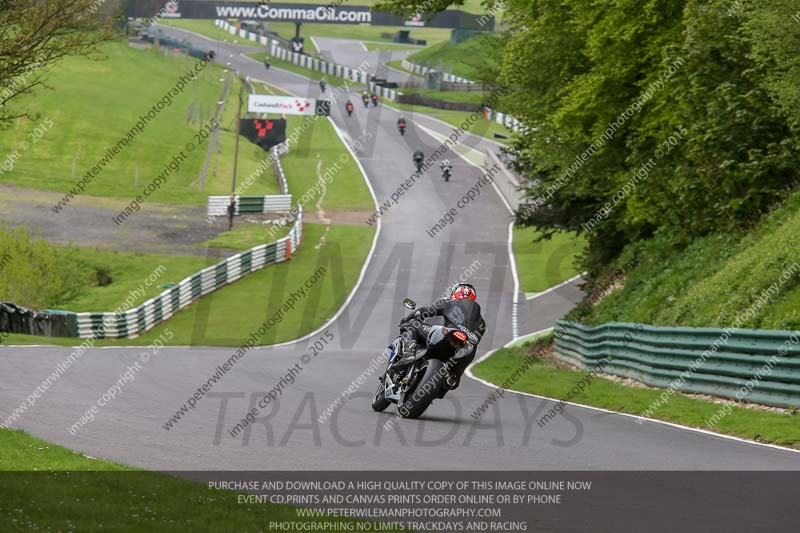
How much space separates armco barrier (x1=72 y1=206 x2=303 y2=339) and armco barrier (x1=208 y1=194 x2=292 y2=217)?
145 inches

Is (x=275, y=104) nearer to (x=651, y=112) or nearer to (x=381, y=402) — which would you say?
(x=651, y=112)

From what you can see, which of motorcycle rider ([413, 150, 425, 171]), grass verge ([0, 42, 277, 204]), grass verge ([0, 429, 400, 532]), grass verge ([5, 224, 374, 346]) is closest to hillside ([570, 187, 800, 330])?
grass verge ([0, 429, 400, 532])

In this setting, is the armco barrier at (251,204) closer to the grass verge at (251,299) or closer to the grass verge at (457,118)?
the grass verge at (251,299)

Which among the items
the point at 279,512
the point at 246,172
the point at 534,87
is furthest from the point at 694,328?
the point at 246,172

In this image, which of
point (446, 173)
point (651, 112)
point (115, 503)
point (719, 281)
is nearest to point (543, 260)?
point (446, 173)

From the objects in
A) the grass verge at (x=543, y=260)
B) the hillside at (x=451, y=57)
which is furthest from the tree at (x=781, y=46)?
the hillside at (x=451, y=57)

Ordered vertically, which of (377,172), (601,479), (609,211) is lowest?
(377,172)

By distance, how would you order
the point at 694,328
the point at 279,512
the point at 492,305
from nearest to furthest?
the point at 279,512, the point at 694,328, the point at 492,305

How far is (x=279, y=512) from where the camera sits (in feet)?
26.8

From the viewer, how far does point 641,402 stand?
1744cm

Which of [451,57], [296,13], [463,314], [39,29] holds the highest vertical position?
[39,29]

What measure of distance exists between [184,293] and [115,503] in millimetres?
28998

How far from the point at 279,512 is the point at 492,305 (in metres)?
33.1

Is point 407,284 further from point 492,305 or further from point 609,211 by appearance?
point 609,211
